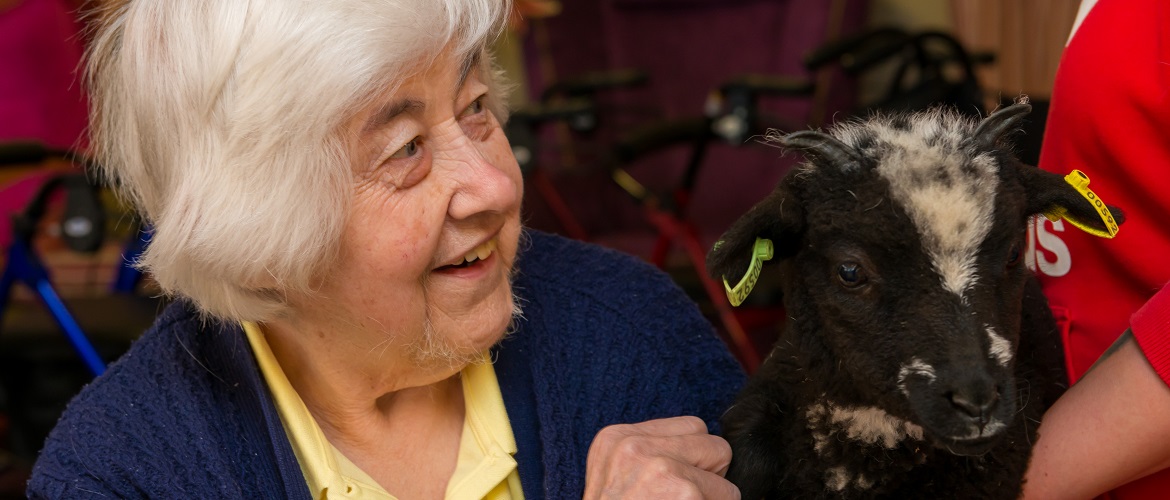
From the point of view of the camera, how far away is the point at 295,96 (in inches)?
39.9

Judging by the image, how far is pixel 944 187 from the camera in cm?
90

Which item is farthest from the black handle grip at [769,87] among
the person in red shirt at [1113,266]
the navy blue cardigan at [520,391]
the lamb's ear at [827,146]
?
the lamb's ear at [827,146]

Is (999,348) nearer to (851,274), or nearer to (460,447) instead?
(851,274)

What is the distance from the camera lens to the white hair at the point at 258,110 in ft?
3.32

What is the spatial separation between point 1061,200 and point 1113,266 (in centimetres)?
20

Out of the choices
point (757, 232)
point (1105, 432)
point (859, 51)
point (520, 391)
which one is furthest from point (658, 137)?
point (1105, 432)

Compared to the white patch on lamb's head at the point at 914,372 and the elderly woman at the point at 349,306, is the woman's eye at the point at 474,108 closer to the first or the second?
the elderly woman at the point at 349,306

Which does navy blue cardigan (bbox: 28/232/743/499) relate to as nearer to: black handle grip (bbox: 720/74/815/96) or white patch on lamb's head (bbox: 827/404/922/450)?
white patch on lamb's head (bbox: 827/404/922/450)

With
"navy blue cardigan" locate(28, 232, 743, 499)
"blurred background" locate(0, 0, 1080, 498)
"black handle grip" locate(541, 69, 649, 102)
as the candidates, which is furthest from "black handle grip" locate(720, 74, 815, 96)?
"navy blue cardigan" locate(28, 232, 743, 499)

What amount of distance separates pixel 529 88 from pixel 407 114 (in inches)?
107

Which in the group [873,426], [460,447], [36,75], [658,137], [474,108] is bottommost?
[36,75]

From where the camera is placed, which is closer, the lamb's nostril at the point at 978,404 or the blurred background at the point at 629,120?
the lamb's nostril at the point at 978,404

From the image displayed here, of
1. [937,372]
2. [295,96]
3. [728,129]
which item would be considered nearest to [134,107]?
[295,96]

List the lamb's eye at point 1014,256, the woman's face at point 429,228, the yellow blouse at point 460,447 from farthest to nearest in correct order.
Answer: the yellow blouse at point 460,447 < the woman's face at point 429,228 < the lamb's eye at point 1014,256
